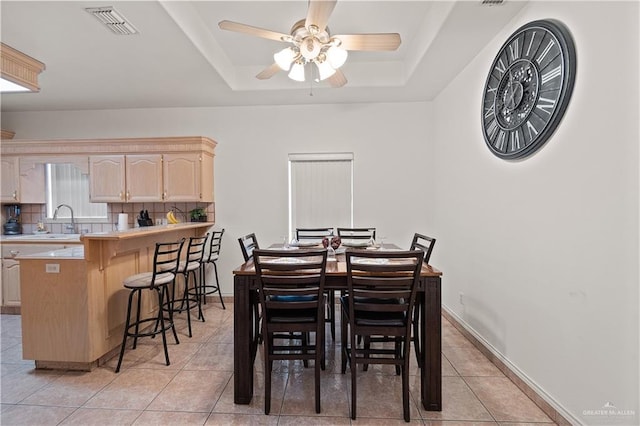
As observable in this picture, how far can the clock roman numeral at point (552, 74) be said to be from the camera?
71.2 inches

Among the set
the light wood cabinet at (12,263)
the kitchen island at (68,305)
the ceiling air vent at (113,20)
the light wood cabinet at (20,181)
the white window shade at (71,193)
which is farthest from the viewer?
the white window shade at (71,193)

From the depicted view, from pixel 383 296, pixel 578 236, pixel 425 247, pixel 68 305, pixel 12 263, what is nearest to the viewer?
pixel 578 236

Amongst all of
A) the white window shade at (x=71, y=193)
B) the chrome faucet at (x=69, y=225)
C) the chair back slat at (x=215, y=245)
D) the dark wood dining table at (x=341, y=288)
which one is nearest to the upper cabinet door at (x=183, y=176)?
the chair back slat at (x=215, y=245)

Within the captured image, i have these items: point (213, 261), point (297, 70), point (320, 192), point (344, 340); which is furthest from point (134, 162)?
point (344, 340)

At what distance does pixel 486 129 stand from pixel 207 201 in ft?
10.9

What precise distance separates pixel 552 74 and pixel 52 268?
3.82 meters

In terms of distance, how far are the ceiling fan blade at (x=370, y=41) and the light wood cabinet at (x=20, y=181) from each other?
4444 mm

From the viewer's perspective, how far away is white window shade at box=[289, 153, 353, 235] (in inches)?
166

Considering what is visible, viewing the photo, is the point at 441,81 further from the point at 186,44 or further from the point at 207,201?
the point at 207,201

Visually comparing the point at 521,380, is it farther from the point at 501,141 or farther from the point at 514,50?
the point at 514,50

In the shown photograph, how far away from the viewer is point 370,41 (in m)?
2.12

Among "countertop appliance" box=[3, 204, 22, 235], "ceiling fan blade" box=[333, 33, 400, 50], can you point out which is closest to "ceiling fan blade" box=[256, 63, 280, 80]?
"ceiling fan blade" box=[333, 33, 400, 50]

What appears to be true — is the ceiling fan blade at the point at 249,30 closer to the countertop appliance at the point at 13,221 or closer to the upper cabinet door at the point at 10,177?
the upper cabinet door at the point at 10,177

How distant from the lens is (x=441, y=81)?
11.3 ft
